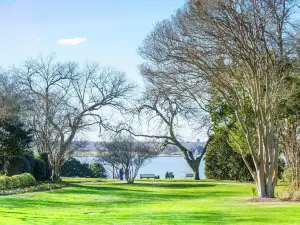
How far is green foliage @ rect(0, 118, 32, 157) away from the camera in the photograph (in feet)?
105

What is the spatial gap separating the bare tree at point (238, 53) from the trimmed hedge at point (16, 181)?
10309 millimetres

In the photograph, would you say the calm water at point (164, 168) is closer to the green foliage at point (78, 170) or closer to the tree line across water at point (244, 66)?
the green foliage at point (78, 170)

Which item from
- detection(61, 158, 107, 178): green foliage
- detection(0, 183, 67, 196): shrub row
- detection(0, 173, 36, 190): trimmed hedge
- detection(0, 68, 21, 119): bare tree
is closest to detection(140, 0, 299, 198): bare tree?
detection(0, 183, 67, 196): shrub row

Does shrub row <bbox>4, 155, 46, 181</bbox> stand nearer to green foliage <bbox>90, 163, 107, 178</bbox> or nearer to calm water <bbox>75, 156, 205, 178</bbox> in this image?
calm water <bbox>75, 156, 205, 178</bbox>

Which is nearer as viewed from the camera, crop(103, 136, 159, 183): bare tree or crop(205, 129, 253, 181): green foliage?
crop(205, 129, 253, 181): green foliage

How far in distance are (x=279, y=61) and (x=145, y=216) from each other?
984 centimetres

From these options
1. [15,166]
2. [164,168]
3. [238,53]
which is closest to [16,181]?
[15,166]

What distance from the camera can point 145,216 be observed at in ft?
42.9

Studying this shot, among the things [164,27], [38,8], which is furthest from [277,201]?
[38,8]

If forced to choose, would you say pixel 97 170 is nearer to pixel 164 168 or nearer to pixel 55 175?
pixel 55 175

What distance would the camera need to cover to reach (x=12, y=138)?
106 feet

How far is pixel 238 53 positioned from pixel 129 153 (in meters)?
21.6

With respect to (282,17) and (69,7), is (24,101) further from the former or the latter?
(282,17)

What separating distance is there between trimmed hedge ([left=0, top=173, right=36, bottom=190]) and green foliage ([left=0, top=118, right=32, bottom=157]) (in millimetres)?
5034
